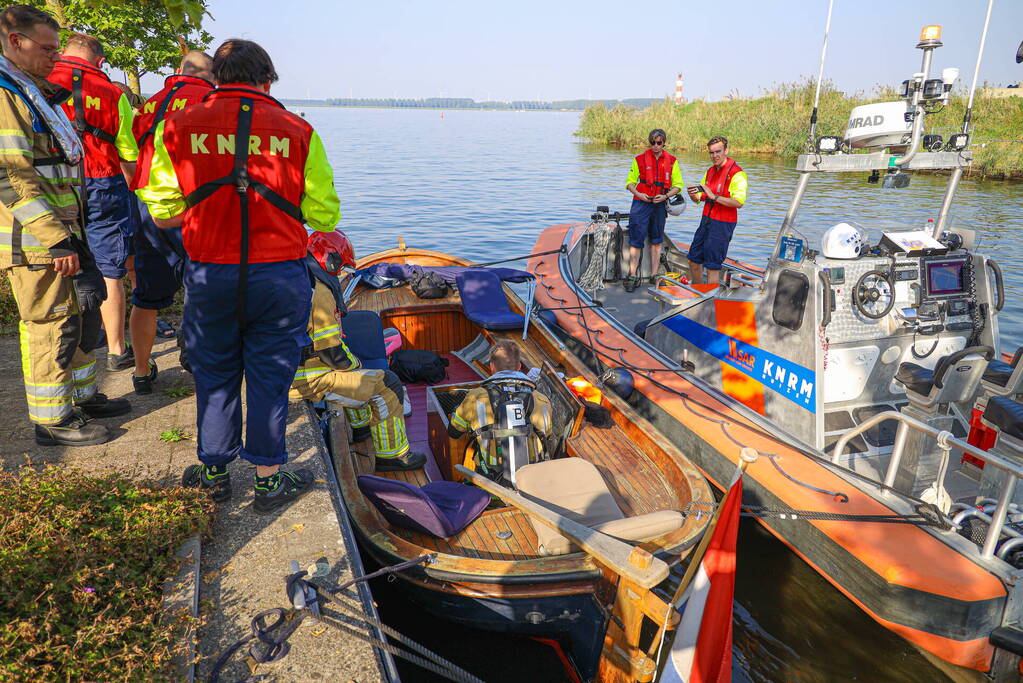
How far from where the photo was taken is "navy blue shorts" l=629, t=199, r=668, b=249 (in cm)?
822

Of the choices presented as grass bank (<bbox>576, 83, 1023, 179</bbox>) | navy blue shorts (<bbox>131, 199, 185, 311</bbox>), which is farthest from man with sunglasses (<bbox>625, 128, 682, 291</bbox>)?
grass bank (<bbox>576, 83, 1023, 179</bbox>)

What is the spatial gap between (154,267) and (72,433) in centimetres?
121

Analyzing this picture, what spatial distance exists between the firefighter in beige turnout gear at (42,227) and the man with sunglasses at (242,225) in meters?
0.78

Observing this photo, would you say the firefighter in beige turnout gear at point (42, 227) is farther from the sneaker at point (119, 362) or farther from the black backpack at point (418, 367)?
the black backpack at point (418, 367)

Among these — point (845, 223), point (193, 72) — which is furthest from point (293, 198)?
point (845, 223)

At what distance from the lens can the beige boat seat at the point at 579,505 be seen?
3.15 m

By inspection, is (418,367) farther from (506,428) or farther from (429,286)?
(506,428)

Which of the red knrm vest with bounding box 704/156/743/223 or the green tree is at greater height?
the green tree

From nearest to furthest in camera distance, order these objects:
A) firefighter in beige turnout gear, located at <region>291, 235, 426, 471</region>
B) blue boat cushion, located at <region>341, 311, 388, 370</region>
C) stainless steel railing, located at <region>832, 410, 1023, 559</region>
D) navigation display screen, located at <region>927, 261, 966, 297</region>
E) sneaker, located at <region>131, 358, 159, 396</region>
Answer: stainless steel railing, located at <region>832, 410, 1023, 559</region> < firefighter in beige turnout gear, located at <region>291, 235, 426, 471</region> < sneaker, located at <region>131, 358, 159, 396</region> < navigation display screen, located at <region>927, 261, 966, 297</region> < blue boat cushion, located at <region>341, 311, 388, 370</region>

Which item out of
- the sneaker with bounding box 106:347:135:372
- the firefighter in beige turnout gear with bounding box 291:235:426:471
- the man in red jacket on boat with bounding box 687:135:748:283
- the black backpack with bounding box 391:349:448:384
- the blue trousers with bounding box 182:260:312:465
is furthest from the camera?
the man in red jacket on boat with bounding box 687:135:748:283

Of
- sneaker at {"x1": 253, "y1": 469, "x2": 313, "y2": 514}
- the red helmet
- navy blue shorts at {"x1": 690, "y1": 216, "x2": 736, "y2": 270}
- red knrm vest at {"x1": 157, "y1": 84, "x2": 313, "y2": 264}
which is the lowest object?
sneaker at {"x1": 253, "y1": 469, "x2": 313, "y2": 514}

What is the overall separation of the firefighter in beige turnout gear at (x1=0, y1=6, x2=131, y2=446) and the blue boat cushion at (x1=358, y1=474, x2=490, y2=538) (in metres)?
1.62

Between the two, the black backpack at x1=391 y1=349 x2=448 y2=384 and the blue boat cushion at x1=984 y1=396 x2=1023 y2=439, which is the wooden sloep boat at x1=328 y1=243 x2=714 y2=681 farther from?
the blue boat cushion at x1=984 y1=396 x2=1023 y2=439

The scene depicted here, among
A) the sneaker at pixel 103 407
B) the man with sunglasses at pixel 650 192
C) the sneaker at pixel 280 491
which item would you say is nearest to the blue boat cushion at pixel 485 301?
the man with sunglasses at pixel 650 192
